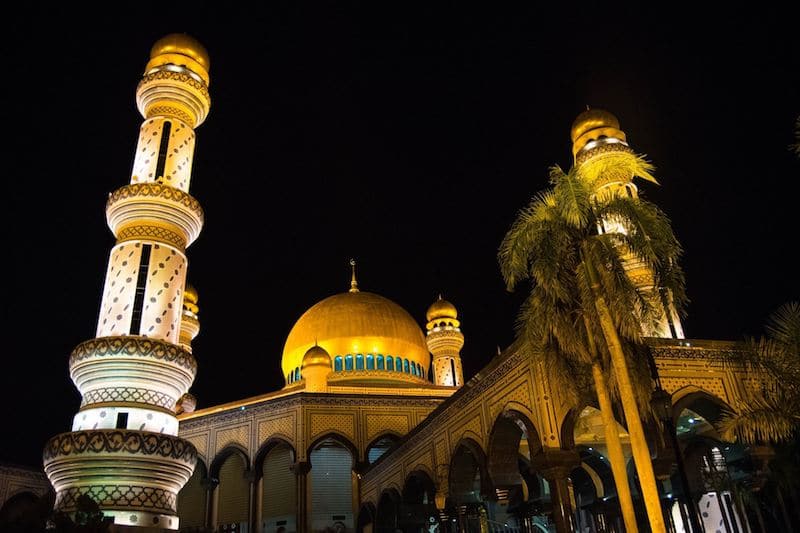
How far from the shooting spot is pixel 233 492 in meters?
25.9

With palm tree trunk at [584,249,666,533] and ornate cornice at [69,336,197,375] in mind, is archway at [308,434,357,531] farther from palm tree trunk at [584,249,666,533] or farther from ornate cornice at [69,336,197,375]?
palm tree trunk at [584,249,666,533]

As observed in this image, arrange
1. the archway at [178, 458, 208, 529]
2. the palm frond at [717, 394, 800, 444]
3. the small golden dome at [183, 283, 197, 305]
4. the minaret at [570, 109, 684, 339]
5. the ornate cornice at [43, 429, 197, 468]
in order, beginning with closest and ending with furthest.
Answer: the palm frond at [717, 394, 800, 444]
the ornate cornice at [43, 429, 197, 468]
the minaret at [570, 109, 684, 339]
the archway at [178, 458, 208, 529]
the small golden dome at [183, 283, 197, 305]

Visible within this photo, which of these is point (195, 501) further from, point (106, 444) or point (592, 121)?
point (592, 121)

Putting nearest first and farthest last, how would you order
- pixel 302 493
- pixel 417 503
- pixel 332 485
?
1. pixel 417 503
2. pixel 302 493
3. pixel 332 485

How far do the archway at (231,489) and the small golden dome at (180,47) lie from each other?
14427 millimetres

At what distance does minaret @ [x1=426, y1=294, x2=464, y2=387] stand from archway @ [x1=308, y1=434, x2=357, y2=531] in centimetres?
658

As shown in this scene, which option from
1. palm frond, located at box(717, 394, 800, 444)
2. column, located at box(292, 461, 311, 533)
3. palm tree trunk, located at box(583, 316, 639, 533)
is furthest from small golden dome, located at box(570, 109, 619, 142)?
column, located at box(292, 461, 311, 533)

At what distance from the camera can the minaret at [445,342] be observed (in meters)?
31.9

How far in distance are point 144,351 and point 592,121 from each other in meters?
15.2

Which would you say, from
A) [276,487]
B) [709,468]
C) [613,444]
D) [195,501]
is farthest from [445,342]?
[613,444]

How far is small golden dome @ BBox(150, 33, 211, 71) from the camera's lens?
60.1 feet

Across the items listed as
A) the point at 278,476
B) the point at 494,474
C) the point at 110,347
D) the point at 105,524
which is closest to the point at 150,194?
the point at 110,347

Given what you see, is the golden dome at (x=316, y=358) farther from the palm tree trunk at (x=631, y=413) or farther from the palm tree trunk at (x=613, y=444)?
the palm tree trunk at (x=631, y=413)

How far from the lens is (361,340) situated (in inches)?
1214
